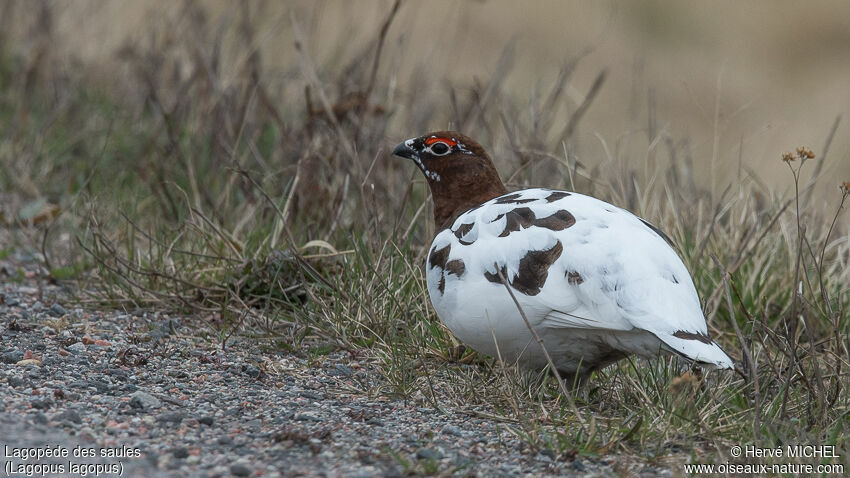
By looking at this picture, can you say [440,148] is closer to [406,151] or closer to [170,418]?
[406,151]

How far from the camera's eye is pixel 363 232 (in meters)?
4.33

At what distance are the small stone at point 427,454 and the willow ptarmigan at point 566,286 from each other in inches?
20.0

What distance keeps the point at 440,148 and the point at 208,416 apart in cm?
139

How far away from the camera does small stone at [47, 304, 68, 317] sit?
3715 mm

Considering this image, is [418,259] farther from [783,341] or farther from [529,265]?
[783,341]

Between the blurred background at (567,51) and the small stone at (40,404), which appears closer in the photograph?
the small stone at (40,404)

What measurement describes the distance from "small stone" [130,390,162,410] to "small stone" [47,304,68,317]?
41.7 inches

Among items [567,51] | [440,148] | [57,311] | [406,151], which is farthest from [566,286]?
[567,51]

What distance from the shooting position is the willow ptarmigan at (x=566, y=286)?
9.14 feet

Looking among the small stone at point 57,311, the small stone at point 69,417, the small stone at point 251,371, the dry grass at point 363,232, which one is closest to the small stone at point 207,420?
the small stone at point 69,417

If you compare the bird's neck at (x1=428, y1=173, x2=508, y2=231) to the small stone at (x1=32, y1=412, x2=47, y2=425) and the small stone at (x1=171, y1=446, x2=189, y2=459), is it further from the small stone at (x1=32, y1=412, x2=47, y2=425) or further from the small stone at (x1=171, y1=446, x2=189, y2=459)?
the small stone at (x1=32, y1=412, x2=47, y2=425)

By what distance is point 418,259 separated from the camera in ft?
13.0

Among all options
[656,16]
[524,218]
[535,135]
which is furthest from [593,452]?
[656,16]

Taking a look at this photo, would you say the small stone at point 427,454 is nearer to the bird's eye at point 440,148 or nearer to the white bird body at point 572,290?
the white bird body at point 572,290
